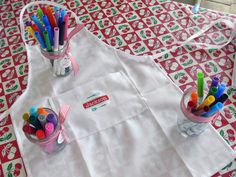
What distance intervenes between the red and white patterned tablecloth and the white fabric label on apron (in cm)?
19

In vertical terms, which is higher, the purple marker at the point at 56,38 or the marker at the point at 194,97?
the purple marker at the point at 56,38

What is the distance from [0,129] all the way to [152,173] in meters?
0.40

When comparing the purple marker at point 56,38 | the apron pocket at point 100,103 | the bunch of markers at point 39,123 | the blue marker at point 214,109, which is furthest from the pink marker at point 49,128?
the blue marker at point 214,109

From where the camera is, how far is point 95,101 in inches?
28.7

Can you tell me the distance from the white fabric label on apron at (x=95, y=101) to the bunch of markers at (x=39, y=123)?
0.16 m

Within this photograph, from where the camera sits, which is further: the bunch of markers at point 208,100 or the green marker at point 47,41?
the green marker at point 47,41

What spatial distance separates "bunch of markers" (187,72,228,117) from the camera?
21.4 inches

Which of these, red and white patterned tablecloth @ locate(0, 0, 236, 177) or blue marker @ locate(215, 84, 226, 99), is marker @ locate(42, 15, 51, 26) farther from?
blue marker @ locate(215, 84, 226, 99)

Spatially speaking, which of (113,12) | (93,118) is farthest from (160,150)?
(113,12)

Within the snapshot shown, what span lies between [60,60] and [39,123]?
24 cm

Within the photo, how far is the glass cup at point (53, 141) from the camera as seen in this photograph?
58cm

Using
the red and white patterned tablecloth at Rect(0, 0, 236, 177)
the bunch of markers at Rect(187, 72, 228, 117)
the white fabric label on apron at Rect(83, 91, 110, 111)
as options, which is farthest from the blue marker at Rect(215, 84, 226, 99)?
the white fabric label on apron at Rect(83, 91, 110, 111)

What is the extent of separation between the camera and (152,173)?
0.62 m

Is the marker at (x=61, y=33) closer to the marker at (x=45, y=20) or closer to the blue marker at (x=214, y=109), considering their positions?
the marker at (x=45, y=20)
